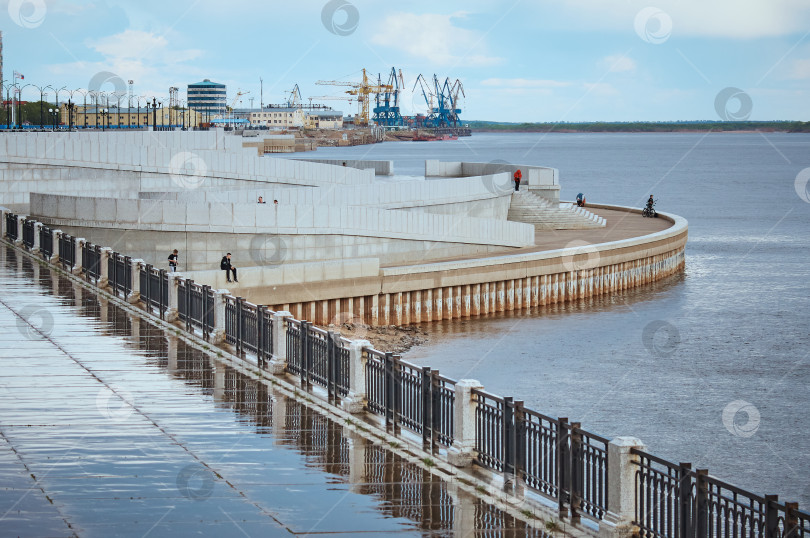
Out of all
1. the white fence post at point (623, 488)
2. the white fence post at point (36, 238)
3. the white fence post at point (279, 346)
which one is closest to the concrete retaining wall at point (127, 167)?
the white fence post at point (36, 238)

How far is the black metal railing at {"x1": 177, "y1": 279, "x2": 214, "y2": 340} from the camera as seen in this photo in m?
21.0

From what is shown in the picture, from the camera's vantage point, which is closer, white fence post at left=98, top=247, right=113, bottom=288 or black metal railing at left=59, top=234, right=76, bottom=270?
white fence post at left=98, top=247, right=113, bottom=288

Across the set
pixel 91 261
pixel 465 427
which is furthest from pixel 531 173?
pixel 465 427

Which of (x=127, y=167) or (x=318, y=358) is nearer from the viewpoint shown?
(x=318, y=358)

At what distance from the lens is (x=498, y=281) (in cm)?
4525

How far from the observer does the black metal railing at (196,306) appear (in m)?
21.0

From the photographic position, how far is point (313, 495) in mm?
12125
